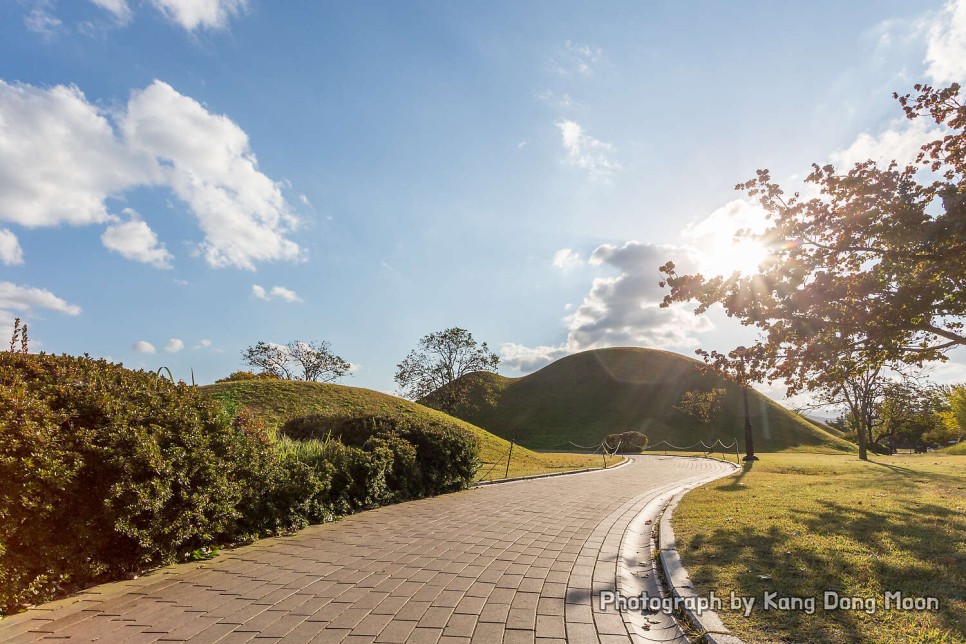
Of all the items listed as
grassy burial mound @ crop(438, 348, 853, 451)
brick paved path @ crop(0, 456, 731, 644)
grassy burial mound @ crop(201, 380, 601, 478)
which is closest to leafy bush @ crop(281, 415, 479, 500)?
brick paved path @ crop(0, 456, 731, 644)

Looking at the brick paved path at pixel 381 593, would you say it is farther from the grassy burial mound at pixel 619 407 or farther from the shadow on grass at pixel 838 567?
the grassy burial mound at pixel 619 407

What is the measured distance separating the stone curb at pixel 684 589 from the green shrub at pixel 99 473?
16.7 feet

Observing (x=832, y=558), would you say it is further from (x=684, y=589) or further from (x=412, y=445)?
(x=412, y=445)

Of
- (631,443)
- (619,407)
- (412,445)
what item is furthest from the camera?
(619,407)

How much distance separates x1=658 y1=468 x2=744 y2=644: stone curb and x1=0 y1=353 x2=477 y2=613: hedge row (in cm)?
506

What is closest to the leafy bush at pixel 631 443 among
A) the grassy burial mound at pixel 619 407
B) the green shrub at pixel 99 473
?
the grassy burial mound at pixel 619 407

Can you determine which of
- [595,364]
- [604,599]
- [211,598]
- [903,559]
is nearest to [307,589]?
[211,598]

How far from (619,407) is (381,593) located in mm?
69021

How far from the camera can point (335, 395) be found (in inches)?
1244

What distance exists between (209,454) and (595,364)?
269 ft

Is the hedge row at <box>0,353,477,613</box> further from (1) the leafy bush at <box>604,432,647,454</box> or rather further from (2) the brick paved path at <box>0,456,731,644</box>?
(1) the leafy bush at <box>604,432,647,454</box>

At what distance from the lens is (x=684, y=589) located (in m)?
4.74

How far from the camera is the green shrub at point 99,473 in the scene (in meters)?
4.20

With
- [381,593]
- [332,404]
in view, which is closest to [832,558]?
[381,593]
